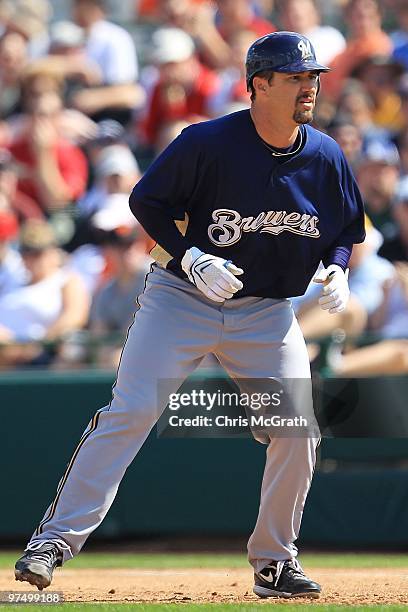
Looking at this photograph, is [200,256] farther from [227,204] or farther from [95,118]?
[95,118]

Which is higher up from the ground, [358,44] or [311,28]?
[311,28]

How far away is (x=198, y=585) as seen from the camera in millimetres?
5074

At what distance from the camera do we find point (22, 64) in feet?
35.6

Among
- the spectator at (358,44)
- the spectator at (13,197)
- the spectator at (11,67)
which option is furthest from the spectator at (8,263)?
the spectator at (358,44)

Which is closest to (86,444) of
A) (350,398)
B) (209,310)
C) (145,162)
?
(209,310)

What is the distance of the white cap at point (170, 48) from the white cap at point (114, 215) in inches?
57.8

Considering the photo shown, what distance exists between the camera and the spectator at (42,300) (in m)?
7.67

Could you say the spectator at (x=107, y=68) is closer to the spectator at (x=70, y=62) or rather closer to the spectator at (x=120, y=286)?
the spectator at (x=70, y=62)

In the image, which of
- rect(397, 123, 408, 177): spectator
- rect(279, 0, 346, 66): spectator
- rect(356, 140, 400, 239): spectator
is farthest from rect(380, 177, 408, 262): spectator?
rect(279, 0, 346, 66): spectator

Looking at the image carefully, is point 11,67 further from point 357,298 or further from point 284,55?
point 284,55

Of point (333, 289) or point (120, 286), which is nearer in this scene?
point (333, 289)

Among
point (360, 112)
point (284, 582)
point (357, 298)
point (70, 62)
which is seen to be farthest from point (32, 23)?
point (284, 582)

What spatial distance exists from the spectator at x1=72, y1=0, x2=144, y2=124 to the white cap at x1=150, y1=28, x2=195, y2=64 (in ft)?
1.65

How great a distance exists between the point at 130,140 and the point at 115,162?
42.3 inches
